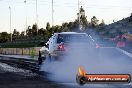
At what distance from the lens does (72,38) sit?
58.6 ft

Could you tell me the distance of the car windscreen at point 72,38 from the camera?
17.5 meters

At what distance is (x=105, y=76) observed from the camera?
371 inches

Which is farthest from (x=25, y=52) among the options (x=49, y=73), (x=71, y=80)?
(x=71, y=80)

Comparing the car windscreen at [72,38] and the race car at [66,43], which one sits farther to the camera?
the car windscreen at [72,38]

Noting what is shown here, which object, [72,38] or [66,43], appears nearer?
[66,43]

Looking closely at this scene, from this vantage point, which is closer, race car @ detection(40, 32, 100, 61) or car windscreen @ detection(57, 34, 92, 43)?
race car @ detection(40, 32, 100, 61)

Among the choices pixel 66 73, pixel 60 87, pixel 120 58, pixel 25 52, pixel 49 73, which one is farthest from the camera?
pixel 25 52

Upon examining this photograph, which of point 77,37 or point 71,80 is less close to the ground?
point 77,37

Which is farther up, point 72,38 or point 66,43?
point 72,38

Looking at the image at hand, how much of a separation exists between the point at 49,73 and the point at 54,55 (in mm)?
1628

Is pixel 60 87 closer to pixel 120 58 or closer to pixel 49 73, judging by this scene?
pixel 120 58

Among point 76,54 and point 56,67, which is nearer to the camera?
point 76,54

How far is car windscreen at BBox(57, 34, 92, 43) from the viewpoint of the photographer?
17.5 meters

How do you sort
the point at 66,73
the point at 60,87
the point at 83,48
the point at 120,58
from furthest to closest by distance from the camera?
the point at 66,73
the point at 83,48
the point at 120,58
the point at 60,87
